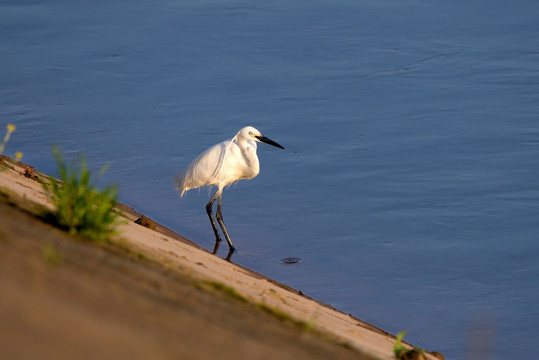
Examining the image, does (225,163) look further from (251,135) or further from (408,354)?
(408,354)

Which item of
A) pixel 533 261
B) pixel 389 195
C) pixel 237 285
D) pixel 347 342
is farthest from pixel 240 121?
pixel 347 342

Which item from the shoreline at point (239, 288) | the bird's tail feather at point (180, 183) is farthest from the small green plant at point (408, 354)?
the bird's tail feather at point (180, 183)

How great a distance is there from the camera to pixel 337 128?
12.8 metres

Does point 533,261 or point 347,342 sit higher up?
point 533,261

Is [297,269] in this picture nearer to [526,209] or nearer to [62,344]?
[526,209]

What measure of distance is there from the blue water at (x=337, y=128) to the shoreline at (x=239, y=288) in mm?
1106

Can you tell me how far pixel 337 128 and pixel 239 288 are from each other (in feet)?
23.0

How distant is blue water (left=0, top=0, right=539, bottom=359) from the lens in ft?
30.2

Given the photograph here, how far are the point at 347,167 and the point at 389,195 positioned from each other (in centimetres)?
90

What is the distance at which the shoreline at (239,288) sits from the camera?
5.18 meters

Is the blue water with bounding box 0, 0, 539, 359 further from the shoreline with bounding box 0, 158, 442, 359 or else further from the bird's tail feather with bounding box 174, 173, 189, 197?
the shoreline with bounding box 0, 158, 442, 359

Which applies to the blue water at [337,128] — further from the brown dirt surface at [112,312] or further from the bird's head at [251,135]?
the brown dirt surface at [112,312]

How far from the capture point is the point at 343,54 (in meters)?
15.6

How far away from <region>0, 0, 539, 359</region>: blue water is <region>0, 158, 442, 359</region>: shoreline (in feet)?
3.63
